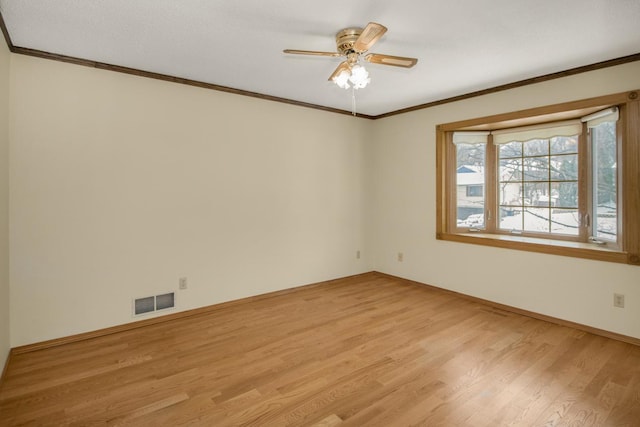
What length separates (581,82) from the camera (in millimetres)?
3004

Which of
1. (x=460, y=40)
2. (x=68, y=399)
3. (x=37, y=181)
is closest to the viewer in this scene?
(x=68, y=399)

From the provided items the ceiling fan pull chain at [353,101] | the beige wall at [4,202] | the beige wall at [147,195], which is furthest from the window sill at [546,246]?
the beige wall at [4,202]

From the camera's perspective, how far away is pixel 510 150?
391cm

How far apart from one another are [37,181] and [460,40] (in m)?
3.47

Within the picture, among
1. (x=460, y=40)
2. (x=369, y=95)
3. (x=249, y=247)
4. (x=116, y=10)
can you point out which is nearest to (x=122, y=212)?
(x=249, y=247)

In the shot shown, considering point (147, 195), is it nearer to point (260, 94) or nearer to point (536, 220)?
point (260, 94)

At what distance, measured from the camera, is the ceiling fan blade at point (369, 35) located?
1842 mm

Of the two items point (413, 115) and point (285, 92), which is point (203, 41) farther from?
point (413, 115)

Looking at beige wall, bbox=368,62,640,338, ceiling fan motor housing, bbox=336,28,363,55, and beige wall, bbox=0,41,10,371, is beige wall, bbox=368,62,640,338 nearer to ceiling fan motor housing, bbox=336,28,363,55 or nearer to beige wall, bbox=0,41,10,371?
ceiling fan motor housing, bbox=336,28,363,55

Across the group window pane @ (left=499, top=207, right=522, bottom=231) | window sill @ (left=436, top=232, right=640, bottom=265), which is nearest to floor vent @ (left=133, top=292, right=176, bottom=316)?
window sill @ (left=436, top=232, right=640, bottom=265)

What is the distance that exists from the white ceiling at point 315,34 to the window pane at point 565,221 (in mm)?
1441

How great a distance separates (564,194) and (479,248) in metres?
1.01

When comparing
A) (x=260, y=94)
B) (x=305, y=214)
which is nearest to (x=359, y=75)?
(x=260, y=94)

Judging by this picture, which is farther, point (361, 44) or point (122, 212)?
point (122, 212)
